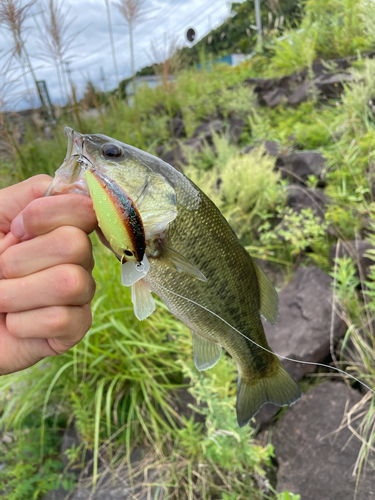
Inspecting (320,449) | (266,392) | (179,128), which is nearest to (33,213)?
(266,392)

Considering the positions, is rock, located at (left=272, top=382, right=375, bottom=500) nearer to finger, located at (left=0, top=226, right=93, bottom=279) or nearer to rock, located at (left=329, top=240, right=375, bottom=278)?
rock, located at (left=329, top=240, right=375, bottom=278)

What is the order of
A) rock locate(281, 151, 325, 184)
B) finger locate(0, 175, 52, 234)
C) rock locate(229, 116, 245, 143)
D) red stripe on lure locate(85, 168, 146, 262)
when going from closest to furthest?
red stripe on lure locate(85, 168, 146, 262)
finger locate(0, 175, 52, 234)
rock locate(281, 151, 325, 184)
rock locate(229, 116, 245, 143)

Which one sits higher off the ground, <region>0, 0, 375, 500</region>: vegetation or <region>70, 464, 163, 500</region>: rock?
<region>0, 0, 375, 500</region>: vegetation

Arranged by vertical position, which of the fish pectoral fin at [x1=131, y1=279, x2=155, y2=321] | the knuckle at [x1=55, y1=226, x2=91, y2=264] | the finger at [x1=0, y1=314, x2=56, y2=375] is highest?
the knuckle at [x1=55, y1=226, x2=91, y2=264]

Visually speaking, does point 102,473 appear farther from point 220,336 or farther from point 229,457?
point 220,336

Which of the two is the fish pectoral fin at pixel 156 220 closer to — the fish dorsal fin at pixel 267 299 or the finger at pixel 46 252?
the finger at pixel 46 252

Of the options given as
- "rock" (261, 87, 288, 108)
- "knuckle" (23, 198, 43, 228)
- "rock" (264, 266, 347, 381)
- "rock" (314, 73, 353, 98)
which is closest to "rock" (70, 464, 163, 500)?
"rock" (264, 266, 347, 381)

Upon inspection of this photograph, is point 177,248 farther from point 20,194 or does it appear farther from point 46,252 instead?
point 20,194
